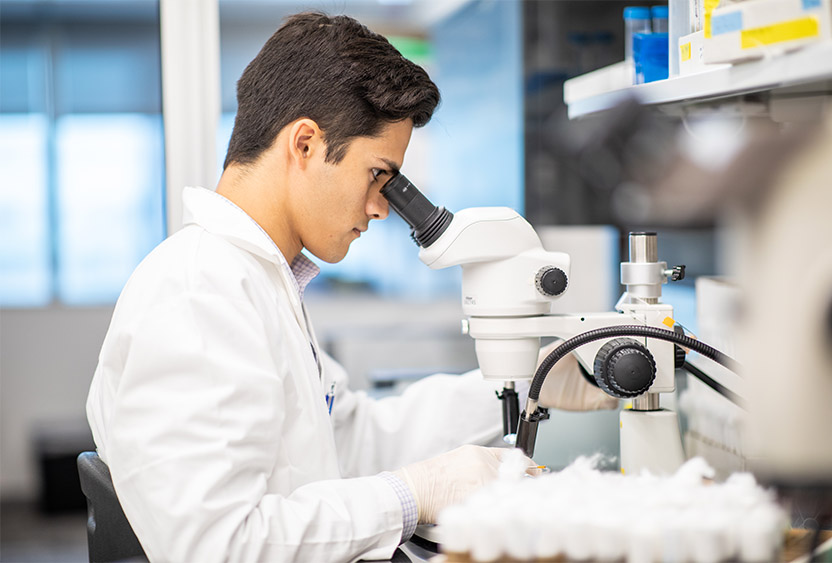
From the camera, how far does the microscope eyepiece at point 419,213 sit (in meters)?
1.25

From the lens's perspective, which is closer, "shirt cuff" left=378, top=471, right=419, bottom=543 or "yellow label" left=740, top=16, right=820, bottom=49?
"yellow label" left=740, top=16, right=820, bottom=49

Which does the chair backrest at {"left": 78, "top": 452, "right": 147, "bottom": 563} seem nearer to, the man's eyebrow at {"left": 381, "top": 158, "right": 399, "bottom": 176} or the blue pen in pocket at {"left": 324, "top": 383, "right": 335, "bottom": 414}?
the blue pen in pocket at {"left": 324, "top": 383, "right": 335, "bottom": 414}

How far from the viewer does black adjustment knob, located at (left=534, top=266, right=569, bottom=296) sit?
3.98ft

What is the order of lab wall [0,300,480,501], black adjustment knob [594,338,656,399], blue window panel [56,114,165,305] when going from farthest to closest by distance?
blue window panel [56,114,165,305] → lab wall [0,300,480,501] → black adjustment knob [594,338,656,399]

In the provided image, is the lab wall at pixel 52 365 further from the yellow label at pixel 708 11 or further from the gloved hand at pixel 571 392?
the yellow label at pixel 708 11

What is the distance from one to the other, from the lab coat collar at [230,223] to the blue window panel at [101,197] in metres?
2.93

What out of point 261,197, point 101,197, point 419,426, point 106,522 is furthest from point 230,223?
point 101,197

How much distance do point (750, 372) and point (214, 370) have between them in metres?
0.65

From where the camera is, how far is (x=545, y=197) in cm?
322

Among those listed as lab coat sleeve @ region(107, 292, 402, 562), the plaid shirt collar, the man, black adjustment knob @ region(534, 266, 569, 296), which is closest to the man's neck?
the man

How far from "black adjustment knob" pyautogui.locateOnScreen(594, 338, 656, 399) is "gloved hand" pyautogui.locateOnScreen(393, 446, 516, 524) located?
0.16 m

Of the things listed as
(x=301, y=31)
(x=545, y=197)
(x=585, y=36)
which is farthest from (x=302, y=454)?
(x=585, y=36)

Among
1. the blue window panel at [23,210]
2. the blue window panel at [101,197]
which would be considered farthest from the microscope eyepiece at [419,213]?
the blue window panel at [23,210]

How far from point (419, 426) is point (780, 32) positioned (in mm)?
969
